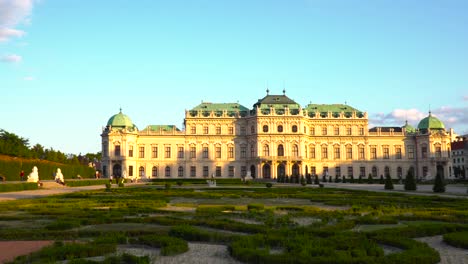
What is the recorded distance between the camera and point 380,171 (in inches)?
3113

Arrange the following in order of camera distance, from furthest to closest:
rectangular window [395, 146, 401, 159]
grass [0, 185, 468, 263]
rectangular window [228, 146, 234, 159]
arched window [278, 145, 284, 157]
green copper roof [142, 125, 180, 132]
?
rectangular window [395, 146, 401, 159], green copper roof [142, 125, 180, 132], rectangular window [228, 146, 234, 159], arched window [278, 145, 284, 157], grass [0, 185, 468, 263]

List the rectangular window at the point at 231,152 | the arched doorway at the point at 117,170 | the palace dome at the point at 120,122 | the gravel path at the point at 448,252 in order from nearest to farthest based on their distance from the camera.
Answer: the gravel path at the point at 448,252
the arched doorway at the point at 117,170
the palace dome at the point at 120,122
the rectangular window at the point at 231,152

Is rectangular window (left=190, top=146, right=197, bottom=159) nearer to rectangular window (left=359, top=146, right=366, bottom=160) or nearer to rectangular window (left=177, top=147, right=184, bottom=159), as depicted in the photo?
rectangular window (left=177, top=147, right=184, bottom=159)

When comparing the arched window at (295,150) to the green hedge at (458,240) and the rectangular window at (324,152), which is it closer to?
the rectangular window at (324,152)

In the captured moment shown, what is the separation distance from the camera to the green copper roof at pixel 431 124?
79062mm

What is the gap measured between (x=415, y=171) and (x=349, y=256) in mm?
77958

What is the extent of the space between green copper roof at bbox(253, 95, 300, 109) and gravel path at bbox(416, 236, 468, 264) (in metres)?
66.5

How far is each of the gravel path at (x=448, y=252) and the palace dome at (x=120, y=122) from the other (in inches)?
2743

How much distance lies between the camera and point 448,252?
29.6 feet

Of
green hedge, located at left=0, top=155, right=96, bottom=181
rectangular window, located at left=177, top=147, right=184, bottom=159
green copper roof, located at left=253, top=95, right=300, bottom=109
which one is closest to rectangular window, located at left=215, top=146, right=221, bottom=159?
rectangular window, located at left=177, top=147, right=184, bottom=159

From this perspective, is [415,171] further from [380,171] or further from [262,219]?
[262,219]

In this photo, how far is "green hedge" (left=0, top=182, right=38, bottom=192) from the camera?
31281 millimetres

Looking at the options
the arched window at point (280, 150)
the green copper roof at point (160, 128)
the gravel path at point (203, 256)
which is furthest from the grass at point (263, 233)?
the green copper roof at point (160, 128)

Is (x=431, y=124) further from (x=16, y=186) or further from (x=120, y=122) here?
(x=16, y=186)
